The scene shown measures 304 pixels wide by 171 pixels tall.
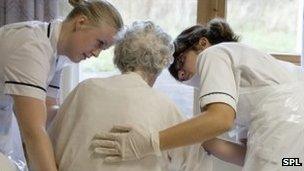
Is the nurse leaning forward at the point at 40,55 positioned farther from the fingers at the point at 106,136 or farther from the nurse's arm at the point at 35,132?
the fingers at the point at 106,136

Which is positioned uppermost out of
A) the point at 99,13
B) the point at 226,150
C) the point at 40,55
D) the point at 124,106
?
the point at 99,13

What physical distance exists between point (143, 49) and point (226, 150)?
0.50 m

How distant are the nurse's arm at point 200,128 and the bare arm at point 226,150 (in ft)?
1.00

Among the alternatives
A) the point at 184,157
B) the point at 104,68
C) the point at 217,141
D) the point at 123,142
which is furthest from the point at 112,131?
the point at 104,68

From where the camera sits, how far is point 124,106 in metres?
1.28

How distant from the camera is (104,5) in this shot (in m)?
1.47

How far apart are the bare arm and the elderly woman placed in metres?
0.15

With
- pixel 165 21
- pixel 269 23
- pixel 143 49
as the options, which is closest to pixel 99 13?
pixel 143 49

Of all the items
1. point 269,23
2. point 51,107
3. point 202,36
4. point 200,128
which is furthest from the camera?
point 269,23

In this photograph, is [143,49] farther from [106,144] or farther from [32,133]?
[32,133]

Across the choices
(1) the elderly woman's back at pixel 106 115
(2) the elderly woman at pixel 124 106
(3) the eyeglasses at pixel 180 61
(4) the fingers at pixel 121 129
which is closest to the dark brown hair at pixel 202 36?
(3) the eyeglasses at pixel 180 61

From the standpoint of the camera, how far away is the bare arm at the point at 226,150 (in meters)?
1.51

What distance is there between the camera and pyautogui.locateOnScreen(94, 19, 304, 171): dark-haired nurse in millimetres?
1212

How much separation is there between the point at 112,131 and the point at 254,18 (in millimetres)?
1356
